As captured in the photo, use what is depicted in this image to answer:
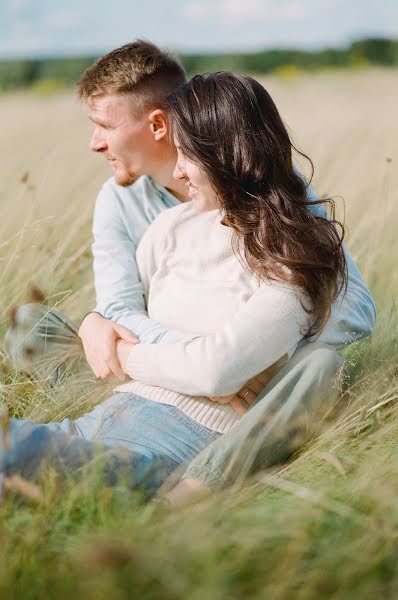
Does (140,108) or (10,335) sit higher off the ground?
(140,108)

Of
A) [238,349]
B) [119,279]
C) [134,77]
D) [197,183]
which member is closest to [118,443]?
[238,349]

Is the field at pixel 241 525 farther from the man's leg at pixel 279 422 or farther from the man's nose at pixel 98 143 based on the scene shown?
the man's nose at pixel 98 143

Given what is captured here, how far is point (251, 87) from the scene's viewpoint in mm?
2424

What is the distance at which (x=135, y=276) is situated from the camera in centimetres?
270

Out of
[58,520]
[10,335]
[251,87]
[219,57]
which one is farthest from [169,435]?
[219,57]

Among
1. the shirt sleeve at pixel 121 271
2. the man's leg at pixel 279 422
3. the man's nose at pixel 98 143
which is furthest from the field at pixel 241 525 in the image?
the man's nose at pixel 98 143

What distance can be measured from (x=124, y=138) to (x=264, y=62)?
1522 centimetres

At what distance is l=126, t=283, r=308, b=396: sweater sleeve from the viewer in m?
2.17

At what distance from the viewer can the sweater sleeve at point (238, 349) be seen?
217 centimetres

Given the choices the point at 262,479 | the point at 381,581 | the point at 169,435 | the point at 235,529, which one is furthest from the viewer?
the point at 169,435

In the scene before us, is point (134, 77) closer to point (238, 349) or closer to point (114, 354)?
point (114, 354)

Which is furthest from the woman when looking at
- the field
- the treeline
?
the treeline

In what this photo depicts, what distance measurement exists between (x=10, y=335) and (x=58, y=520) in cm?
106

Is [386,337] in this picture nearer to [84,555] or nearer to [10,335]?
[10,335]
